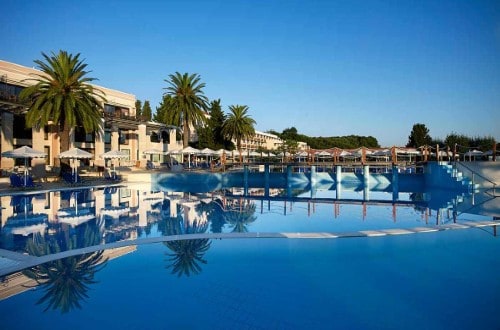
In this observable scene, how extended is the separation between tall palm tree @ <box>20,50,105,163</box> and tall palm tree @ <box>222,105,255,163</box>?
2145cm

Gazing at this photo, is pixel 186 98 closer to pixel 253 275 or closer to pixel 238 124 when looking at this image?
pixel 238 124

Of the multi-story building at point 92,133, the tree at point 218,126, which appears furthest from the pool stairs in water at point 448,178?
the tree at point 218,126

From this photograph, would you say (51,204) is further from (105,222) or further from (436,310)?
(436,310)

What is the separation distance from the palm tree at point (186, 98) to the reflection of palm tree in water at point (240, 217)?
70.7 feet

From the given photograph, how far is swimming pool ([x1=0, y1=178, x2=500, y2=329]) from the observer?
4.23 metres

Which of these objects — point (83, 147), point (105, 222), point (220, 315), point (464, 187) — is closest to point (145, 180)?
point (83, 147)

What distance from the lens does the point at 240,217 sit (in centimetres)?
1143

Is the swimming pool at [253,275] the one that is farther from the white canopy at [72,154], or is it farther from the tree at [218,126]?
the tree at [218,126]

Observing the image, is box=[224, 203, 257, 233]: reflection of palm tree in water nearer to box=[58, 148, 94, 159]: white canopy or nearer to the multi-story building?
box=[58, 148, 94, 159]: white canopy

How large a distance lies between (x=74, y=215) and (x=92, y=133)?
24254 mm

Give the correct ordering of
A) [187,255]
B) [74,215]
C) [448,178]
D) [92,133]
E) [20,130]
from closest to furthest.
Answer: [187,255] → [74,215] → [448,178] → [20,130] → [92,133]

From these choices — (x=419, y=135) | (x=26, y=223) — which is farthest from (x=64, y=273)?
(x=419, y=135)

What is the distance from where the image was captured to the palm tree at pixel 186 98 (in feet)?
111

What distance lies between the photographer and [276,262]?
250 inches
